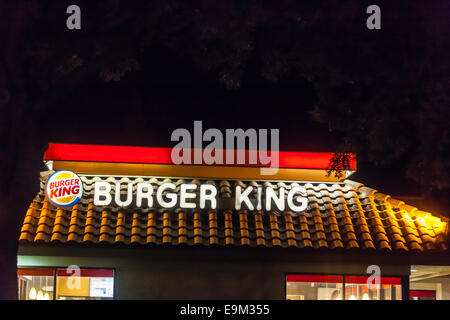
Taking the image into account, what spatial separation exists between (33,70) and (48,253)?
176 inches

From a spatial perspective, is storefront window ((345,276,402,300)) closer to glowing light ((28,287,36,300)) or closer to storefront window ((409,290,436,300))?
glowing light ((28,287,36,300))

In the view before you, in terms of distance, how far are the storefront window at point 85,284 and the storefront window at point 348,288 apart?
4.05 metres

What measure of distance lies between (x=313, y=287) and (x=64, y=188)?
5.78 metres

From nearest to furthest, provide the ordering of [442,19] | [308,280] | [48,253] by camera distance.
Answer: [442,19], [48,253], [308,280]

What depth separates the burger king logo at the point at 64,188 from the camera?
49.1 ft

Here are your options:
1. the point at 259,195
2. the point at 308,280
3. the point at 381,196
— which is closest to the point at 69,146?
the point at 259,195

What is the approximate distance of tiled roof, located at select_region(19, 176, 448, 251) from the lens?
14570 millimetres

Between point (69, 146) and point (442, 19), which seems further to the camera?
point (69, 146)

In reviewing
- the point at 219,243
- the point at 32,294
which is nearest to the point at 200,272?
the point at 219,243

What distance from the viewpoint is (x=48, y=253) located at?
1430 cm

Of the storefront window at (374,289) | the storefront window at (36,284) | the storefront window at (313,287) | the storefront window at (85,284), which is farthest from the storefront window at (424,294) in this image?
the storefront window at (36,284)

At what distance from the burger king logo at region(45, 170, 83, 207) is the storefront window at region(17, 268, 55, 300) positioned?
1.58 meters

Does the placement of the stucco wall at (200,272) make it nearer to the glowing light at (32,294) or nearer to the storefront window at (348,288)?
the storefront window at (348,288)
